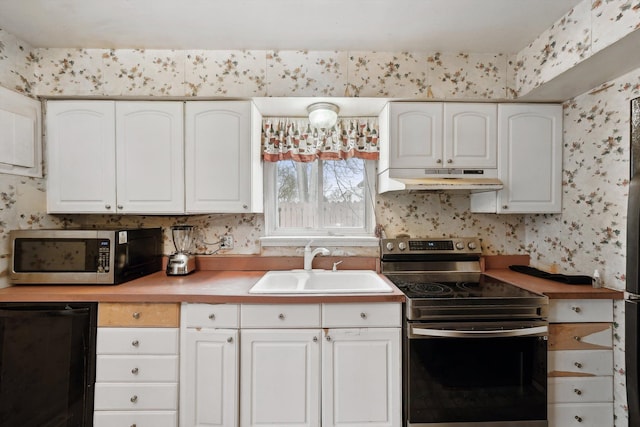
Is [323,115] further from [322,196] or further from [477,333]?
[477,333]

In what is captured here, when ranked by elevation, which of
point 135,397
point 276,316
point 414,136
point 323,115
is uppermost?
point 323,115

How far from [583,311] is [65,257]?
3020 mm

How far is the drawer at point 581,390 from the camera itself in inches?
65.2

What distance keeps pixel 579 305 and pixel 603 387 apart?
47 centimetres

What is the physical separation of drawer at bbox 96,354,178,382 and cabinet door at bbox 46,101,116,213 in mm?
931

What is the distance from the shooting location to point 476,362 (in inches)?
62.5

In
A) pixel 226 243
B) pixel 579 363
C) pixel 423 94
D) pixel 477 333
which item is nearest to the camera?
pixel 477 333

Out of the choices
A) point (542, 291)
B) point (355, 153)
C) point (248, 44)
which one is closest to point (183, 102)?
point (248, 44)

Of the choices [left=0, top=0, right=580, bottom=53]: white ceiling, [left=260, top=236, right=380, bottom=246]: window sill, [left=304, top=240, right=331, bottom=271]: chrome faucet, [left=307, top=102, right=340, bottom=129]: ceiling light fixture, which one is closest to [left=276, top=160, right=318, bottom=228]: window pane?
[left=260, top=236, right=380, bottom=246]: window sill

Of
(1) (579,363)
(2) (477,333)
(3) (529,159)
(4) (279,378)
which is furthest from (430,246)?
(4) (279,378)

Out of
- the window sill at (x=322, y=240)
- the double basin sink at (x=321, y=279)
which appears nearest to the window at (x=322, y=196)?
the window sill at (x=322, y=240)

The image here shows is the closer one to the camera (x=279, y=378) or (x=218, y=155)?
(x=279, y=378)

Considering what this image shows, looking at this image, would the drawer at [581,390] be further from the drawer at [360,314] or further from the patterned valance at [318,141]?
the patterned valance at [318,141]

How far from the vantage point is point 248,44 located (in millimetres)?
1993
